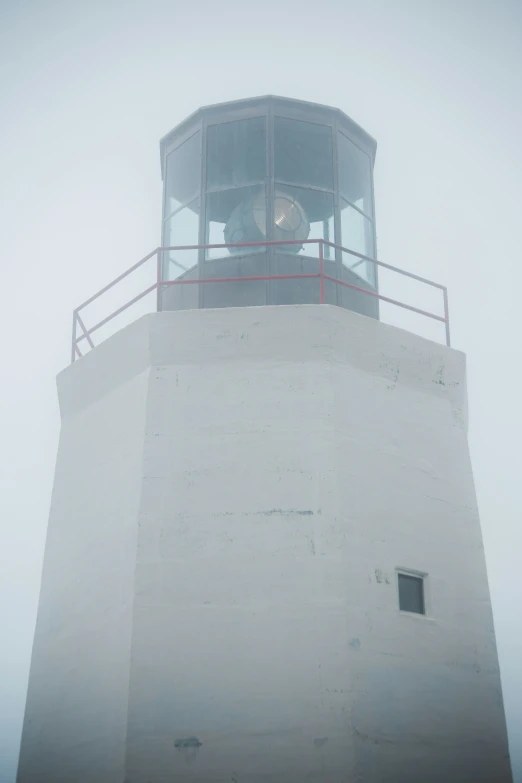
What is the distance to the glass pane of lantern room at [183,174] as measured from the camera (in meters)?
13.3

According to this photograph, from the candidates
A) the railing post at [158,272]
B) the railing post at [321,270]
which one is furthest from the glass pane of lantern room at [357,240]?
the railing post at [158,272]

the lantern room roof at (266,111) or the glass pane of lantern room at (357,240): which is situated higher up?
the lantern room roof at (266,111)

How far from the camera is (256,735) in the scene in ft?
31.2

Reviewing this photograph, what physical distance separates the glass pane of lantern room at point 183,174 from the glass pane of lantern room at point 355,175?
1775 millimetres

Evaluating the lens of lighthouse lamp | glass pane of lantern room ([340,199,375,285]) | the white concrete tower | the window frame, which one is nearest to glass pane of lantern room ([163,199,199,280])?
the white concrete tower

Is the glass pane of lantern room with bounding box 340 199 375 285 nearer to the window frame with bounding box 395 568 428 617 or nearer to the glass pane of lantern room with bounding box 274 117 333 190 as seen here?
the glass pane of lantern room with bounding box 274 117 333 190

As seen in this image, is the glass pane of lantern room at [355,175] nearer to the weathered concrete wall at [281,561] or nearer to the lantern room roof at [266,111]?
the lantern room roof at [266,111]

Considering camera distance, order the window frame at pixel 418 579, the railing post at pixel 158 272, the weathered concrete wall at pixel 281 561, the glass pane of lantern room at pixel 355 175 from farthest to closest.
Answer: the glass pane of lantern room at pixel 355 175
the railing post at pixel 158 272
the window frame at pixel 418 579
the weathered concrete wall at pixel 281 561

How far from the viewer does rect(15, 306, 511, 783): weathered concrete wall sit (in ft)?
31.5

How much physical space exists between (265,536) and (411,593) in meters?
1.59

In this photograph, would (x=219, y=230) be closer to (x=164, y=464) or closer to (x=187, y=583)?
(x=164, y=464)

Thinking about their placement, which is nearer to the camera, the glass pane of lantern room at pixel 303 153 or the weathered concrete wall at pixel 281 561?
the weathered concrete wall at pixel 281 561

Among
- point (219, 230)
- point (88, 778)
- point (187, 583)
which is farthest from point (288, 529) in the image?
Answer: point (219, 230)

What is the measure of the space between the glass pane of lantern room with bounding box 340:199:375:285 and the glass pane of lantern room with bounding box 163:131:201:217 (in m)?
1.85
